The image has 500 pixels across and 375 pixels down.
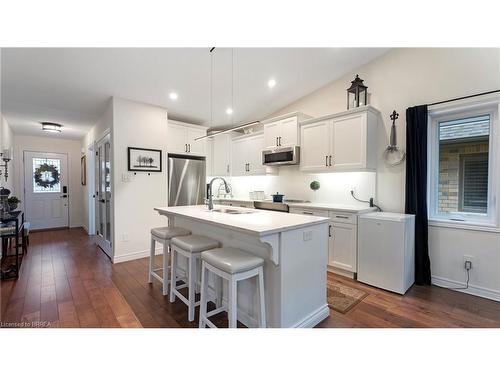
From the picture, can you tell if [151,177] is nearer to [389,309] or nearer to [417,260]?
[389,309]

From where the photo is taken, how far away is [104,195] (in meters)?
4.28

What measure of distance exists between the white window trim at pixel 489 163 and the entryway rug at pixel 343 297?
1324mm

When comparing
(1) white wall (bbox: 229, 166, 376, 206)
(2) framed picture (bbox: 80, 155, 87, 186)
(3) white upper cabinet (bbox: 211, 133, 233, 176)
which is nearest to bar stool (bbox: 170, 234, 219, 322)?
(1) white wall (bbox: 229, 166, 376, 206)

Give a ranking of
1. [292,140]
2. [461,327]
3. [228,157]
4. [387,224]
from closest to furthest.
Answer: [461,327] < [387,224] < [292,140] < [228,157]

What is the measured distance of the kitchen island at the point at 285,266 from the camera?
174cm

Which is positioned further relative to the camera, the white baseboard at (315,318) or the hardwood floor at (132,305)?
the hardwood floor at (132,305)

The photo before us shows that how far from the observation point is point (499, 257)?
246 centimetres

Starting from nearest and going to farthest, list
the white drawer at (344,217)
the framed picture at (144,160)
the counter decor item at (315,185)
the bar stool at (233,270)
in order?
the bar stool at (233,270) → the white drawer at (344,217) → the framed picture at (144,160) → the counter decor item at (315,185)

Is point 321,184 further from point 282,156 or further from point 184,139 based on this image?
point 184,139

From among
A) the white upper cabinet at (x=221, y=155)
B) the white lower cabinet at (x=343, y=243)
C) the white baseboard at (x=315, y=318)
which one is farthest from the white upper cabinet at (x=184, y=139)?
the white baseboard at (x=315, y=318)

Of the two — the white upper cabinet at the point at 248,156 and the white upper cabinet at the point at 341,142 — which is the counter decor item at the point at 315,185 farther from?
the white upper cabinet at the point at 248,156

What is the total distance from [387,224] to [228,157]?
3.54 meters

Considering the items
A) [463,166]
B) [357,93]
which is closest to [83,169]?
[357,93]
